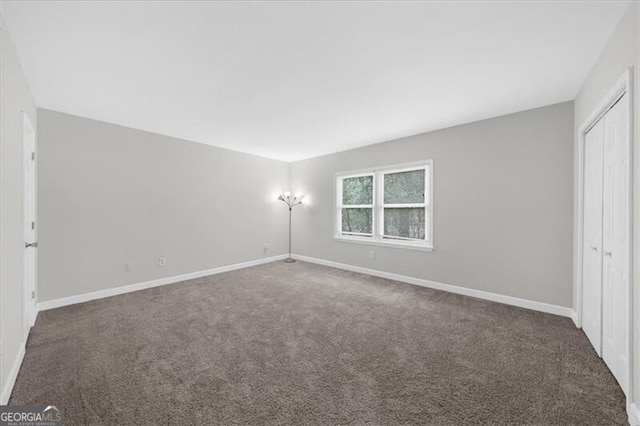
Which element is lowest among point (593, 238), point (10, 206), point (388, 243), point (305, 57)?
point (388, 243)

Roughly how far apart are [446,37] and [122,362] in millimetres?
3636

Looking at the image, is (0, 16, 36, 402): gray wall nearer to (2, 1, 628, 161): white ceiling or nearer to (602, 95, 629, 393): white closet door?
(2, 1, 628, 161): white ceiling

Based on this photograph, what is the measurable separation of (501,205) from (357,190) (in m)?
2.56

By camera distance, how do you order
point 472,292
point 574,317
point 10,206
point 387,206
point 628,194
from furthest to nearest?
point 387,206, point 472,292, point 574,317, point 10,206, point 628,194

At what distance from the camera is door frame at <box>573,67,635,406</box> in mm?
1564

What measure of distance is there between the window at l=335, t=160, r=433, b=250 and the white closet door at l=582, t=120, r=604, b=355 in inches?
70.3

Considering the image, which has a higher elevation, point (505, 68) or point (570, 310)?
point (505, 68)

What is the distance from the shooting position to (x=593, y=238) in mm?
2408

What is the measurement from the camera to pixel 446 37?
1880 millimetres

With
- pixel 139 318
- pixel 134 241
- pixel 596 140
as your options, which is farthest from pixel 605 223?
pixel 134 241

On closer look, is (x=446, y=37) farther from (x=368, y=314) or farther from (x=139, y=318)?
(x=139, y=318)

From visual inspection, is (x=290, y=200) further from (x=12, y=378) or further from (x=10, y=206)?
(x=12, y=378)

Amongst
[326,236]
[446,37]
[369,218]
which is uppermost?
[446,37]

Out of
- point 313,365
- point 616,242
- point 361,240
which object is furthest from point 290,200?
point 616,242
